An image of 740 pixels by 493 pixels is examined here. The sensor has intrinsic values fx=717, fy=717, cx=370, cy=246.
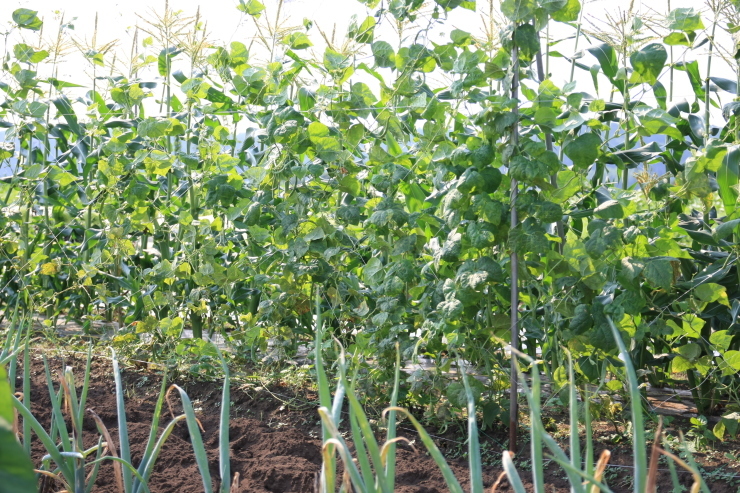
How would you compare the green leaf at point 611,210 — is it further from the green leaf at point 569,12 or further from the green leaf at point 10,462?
the green leaf at point 10,462

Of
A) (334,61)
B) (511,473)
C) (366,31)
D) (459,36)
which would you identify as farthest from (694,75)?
(511,473)

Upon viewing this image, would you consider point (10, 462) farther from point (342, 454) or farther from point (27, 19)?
point (27, 19)

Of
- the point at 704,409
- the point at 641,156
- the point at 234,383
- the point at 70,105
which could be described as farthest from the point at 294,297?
the point at 70,105

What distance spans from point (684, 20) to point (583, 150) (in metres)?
0.55

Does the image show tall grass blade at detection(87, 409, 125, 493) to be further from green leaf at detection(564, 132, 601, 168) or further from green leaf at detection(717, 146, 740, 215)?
green leaf at detection(717, 146, 740, 215)

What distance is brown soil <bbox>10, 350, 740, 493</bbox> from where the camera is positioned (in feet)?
6.24

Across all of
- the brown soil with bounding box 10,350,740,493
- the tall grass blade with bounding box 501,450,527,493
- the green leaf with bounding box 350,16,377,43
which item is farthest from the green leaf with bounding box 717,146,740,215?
the tall grass blade with bounding box 501,450,527,493

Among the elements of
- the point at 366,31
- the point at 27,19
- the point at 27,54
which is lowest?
the point at 366,31

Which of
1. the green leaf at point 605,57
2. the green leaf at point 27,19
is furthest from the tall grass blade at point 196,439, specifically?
the green leaf at point 27,19

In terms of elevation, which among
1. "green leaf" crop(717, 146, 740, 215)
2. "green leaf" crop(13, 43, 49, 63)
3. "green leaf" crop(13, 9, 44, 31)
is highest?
"green leaf" crop(13, 9, 44, 31)

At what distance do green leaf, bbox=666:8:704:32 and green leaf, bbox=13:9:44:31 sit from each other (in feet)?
10.7

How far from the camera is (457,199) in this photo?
206cm

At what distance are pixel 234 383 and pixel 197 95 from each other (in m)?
1.28

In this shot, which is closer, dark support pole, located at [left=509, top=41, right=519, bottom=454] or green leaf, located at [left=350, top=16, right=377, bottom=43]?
dark support pole, located at [left=509, top=41, right=519, bottom=454]
